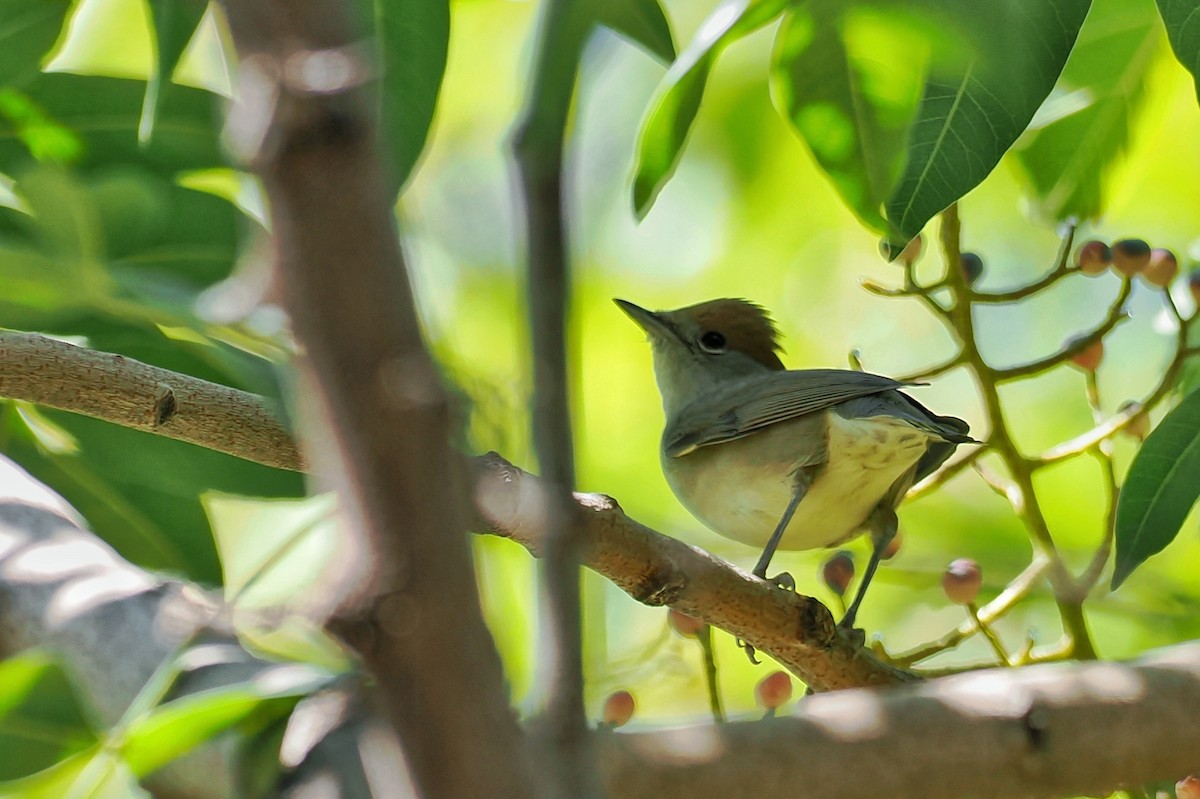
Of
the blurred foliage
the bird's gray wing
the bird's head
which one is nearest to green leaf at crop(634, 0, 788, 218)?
the blurred foliage

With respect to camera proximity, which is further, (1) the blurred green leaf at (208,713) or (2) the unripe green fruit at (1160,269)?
(2) the unripe green fruit at (1160,269)

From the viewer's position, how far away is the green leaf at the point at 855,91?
2055 mm

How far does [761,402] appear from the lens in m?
3.67

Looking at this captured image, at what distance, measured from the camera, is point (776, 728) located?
3.90 ft

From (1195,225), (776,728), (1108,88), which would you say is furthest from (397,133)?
(1195,225)

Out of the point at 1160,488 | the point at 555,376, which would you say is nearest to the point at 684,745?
the point at 555,376

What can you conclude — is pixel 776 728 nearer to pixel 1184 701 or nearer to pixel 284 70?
pixel 1184 701

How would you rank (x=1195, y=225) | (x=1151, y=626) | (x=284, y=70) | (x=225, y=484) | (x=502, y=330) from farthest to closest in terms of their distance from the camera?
1. (x=1195, y=225)
2. (x=502, y=330)
3. (x=1151, y=626)
4. (x=225, y=484)
5. (x=284, y=70)

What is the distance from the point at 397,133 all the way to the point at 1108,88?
6.74 feet

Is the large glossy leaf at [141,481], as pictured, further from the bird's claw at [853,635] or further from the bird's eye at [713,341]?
the bird's eye at [713,341]

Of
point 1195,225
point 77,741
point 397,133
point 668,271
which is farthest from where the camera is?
point 668,271

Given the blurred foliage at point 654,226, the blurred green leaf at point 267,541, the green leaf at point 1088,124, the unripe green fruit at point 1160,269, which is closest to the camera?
the blurred foliage at point 654,226

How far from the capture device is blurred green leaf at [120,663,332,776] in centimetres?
114

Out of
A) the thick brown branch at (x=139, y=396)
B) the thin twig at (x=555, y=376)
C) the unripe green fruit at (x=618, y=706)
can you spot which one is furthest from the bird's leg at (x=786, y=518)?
the thin twig at (x=555, y=376)
